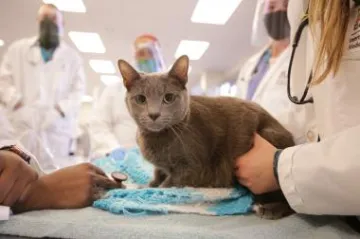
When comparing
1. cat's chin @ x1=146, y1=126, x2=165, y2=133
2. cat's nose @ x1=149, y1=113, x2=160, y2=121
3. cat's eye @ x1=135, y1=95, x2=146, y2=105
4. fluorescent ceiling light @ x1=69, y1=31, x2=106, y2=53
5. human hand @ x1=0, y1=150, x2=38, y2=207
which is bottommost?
human hand @ x1=0, y1=150, x2=38, y2=207

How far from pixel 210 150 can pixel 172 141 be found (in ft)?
0.29

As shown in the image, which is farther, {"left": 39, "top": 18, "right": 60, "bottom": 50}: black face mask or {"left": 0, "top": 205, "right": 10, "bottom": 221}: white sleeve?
{"left": 39, "top": 18, "right": 60, "bottom": 50}: black face mask

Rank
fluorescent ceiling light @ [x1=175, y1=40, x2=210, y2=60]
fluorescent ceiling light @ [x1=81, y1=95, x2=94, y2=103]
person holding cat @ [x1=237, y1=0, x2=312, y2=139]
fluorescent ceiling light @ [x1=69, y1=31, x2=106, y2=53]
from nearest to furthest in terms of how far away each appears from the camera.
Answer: person holding cat @ [x1=237, y1=0, x2=312, y2=139], fluorescent ceiling light @ [x1=69, y1=31, x2=106, y2=53], fluorescent ceiling light @ [x1=175, y1=40, x2=210, y2=60], fluorescent ceiling light @ [x1=81, y1=95, x2=94, y2=103]

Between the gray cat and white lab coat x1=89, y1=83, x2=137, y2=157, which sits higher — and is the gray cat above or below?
above

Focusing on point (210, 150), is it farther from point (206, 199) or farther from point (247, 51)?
point (247, 51)

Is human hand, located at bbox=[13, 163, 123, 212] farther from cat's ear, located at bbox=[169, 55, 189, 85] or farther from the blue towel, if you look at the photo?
cat's ear, located at bbox=[169, 55, 189, 85]

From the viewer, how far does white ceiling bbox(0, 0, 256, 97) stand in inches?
42.5

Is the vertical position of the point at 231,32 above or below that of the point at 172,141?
above

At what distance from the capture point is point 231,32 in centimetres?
184

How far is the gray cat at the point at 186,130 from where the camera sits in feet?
2.15

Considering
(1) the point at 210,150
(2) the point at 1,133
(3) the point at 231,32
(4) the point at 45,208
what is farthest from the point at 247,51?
(4) the point at 45,208

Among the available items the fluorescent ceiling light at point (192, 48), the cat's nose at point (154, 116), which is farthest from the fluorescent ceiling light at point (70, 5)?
the cat's nose at point (154, 116)

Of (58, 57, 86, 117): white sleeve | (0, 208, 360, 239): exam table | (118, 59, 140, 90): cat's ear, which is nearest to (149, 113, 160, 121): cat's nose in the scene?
(118, 59, 140, 90): cat's ear

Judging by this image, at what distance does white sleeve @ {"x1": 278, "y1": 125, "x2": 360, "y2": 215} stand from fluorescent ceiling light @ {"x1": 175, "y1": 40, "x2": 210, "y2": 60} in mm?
827
